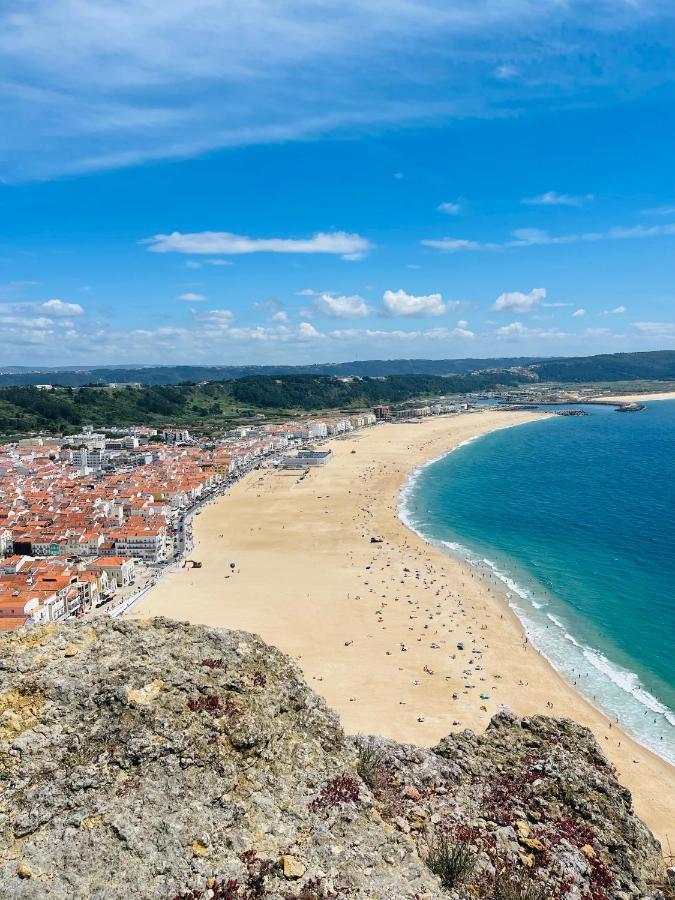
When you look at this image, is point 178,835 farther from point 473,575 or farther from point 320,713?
point 473,575

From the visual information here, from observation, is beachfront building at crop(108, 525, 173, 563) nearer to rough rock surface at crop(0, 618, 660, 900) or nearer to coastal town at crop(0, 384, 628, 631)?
coastal town at crop(0, 384, 628, 631)

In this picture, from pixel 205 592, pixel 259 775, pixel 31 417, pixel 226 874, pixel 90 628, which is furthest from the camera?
pixel 31 417

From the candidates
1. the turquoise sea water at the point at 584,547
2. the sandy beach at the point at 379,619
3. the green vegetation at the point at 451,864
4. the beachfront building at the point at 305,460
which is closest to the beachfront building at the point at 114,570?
the sandy beach at the point at 379,619

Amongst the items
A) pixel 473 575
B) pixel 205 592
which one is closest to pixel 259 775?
pixel 205 592

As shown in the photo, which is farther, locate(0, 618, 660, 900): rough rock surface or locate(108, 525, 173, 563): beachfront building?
locate(108, 525, 173, 563): beachfront building

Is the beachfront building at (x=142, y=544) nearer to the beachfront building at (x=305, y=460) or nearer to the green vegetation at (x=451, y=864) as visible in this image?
the green vegetation at (x=451, y=864)

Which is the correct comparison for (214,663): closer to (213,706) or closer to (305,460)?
(213,706)

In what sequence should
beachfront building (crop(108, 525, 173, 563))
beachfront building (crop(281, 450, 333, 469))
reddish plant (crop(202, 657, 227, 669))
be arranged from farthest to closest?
beachfront building (crop(281, 450, 333, 469)) → beachfront building (crop(108, 525, 173, 563)) → reddish plant (crop(202, 657, 227, 669))

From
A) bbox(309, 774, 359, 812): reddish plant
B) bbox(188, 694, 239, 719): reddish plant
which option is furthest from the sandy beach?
bbox(188, 694, 239, 719): reddish plant
